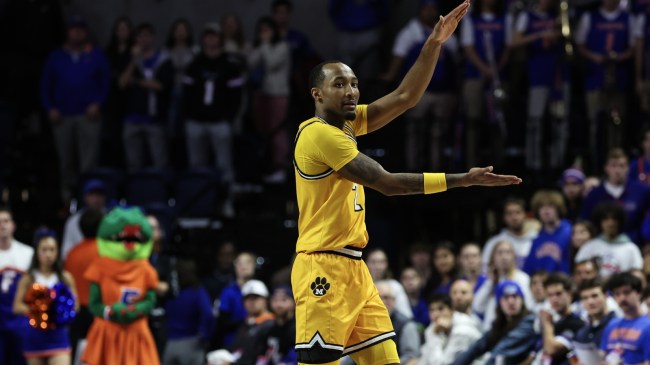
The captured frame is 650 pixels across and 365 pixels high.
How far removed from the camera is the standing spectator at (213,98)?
52.8 ft

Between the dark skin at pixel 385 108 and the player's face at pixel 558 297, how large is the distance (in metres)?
3.64

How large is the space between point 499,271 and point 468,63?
387 centimetres

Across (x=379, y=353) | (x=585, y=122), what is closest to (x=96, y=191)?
(x=585, y=122)

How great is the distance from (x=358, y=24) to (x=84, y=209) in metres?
3.89

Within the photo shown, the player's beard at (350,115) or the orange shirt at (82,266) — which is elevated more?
the player's beard at (350,115)

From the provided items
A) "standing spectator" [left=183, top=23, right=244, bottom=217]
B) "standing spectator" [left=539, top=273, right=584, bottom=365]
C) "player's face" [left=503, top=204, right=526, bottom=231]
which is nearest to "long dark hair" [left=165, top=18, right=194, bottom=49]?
"standing spectator" [left=183, top=23, right=244, bottom=217]

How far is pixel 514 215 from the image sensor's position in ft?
42.7

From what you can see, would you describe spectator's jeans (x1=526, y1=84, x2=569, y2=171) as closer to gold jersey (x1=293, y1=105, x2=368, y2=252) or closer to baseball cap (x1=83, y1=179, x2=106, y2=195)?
baseball cap (x1=83, y1=179, x2=106, y2=195)

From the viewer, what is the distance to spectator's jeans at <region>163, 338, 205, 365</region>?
43.3 feet

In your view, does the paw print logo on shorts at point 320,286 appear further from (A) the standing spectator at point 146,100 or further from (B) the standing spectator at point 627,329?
(A) the standing spectator at point 146,100

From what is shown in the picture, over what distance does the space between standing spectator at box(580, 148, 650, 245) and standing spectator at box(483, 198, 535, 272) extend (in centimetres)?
56

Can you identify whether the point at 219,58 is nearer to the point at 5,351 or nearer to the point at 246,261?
the point at 246,261

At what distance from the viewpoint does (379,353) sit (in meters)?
7.68

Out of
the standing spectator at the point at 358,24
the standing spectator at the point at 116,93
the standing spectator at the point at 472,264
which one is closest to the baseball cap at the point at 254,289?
the standing spectator at the point at 472,264
